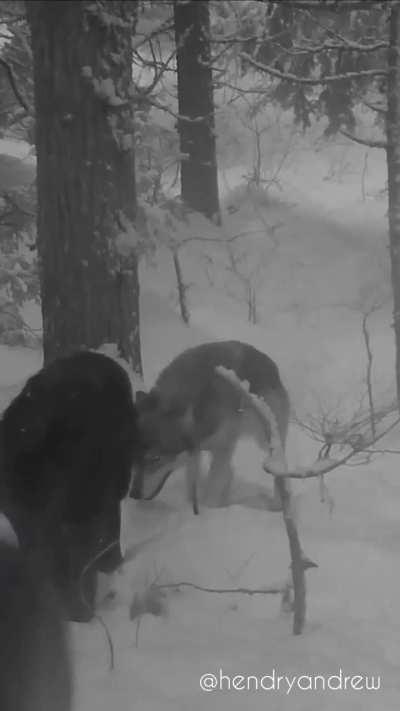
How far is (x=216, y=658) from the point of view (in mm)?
2639

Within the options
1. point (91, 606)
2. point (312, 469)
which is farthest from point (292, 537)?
point (91, 606)

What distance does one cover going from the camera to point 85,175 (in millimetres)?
3070

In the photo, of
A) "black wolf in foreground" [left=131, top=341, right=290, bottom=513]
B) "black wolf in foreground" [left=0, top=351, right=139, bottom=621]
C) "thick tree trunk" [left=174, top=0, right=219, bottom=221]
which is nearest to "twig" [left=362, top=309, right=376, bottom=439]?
"black wolf in foreground" [left=131, top=341, right=290, bottom=513]

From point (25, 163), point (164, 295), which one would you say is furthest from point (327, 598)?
point (25, 163)

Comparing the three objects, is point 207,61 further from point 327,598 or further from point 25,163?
point 327,598

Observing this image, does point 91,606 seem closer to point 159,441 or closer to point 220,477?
point 159,441

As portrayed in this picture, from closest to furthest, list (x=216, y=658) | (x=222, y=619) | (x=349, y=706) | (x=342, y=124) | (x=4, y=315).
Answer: (x=349, y=706) → (x=216, y=658) → (x=222, y=619) → (x=4, y=315) → (x=342, y=124)

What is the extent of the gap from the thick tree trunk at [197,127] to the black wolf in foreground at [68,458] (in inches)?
45.3

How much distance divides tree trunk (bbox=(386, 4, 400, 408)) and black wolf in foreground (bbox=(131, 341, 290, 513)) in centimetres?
90

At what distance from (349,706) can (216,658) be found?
50 centimetres

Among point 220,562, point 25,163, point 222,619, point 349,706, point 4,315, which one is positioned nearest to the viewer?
point 349,706

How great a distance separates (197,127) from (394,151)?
6.16 feet

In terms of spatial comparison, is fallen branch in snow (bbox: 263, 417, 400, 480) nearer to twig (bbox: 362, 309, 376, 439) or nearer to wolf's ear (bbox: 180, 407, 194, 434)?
twig (bbox: 362, 309, 376, 439)

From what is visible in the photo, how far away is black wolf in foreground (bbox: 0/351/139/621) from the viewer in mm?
2607
